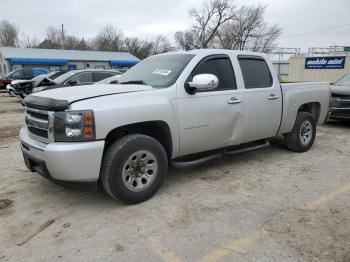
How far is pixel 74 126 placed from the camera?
335cm

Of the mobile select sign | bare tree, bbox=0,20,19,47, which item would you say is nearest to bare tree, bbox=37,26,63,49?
bare tree, bbox=0,20,19,47

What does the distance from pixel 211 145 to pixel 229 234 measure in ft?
5.19

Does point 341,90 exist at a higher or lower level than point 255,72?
lower

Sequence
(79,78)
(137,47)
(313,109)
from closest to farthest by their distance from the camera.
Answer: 1. (313,109)
2. (79,78)
3. (137,47)

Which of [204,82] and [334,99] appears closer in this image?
[204,82]

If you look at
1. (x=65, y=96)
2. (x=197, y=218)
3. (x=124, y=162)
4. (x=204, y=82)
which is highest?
(x=204, y=82)

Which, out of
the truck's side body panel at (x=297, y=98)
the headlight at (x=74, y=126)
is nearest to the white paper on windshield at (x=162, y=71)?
the headlight at (x=74, y=126)

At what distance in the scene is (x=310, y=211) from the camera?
3.73m

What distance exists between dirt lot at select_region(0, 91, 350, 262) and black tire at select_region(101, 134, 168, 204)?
6.1 inches

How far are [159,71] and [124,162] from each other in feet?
4.95

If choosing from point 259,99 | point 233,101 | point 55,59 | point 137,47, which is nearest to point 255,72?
point 259,99

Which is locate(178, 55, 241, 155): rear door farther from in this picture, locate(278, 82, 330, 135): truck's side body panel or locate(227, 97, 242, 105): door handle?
locate(278, 82, 330, 135): truck's side body panel

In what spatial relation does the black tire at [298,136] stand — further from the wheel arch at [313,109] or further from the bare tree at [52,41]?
the bare tree at [52,41]

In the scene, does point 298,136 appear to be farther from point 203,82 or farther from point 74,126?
point 74,126
